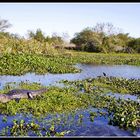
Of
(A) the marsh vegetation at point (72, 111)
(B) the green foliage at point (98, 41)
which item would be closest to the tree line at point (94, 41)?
(B) the green foliage at point (98, 41)

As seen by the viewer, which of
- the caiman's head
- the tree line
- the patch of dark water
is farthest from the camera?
the tree line

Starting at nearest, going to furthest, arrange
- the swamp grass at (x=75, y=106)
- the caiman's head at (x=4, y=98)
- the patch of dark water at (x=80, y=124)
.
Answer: the patch of dark water at (x=80, y=124) < the swamp grass at (x=75, y=106) < the caiman's head at (x=4, y=98)

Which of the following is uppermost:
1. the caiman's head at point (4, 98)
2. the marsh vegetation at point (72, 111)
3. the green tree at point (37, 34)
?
the green tree at point (37, 34)

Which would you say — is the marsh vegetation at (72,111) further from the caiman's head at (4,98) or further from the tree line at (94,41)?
the tree line at (94,41)

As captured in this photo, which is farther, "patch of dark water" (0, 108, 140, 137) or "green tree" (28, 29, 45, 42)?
"green tree" (28, 29, 45, 42)

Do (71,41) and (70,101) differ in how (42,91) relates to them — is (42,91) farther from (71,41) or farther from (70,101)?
(71,41)

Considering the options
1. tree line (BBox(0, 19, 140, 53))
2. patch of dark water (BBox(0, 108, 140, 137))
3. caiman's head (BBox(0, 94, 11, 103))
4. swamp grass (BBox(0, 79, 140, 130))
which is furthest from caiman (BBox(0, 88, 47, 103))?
tree line (BBox(0, 19, 140, 53))

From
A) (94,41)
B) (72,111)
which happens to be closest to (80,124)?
(72,111)

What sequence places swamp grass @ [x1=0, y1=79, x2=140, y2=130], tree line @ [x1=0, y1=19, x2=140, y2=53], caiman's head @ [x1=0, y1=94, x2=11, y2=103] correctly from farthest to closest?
tree line @ [x1=0, y1=19, x2=140, y2=53] → caiman's head @ [x1=0, y1=94, x2=11, y2=103] → swamp grass @ [x1=0, y1=79, x2=140, y2=130]

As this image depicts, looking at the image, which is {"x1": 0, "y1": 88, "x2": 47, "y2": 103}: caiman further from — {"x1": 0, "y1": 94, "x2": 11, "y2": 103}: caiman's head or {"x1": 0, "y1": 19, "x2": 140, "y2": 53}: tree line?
{"x1": 0, "y1": 19, "x2": 140, "y2": 53}: tree line

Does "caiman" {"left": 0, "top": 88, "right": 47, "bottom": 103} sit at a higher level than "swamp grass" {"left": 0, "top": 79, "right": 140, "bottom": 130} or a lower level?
higher

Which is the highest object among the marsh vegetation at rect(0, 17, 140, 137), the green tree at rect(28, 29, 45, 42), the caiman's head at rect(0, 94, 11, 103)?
the green tree at rect(28, 29, 45, 42)

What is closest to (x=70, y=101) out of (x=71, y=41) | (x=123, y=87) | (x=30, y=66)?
(x=123, y=87)

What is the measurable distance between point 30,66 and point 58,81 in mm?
4094
